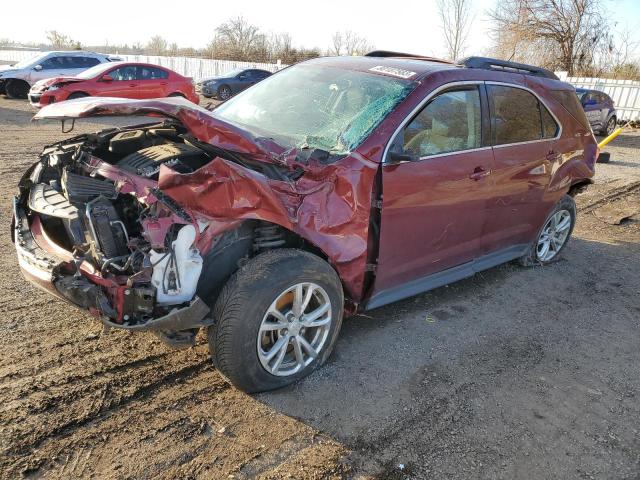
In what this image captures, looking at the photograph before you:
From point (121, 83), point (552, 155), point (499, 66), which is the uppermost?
point (499, 66)

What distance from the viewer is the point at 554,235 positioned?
560 centimetres

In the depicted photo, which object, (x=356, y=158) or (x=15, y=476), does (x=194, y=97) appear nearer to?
(x=356, y=158)

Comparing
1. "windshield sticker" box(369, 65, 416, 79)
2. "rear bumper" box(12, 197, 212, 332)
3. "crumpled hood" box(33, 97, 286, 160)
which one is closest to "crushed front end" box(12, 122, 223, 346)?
"rear bumper" box(12, 197, 212, 332)

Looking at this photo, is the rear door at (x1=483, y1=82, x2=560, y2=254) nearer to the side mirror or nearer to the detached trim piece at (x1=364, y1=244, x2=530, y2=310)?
the detached trim piece at (x1=364, y1=244, x2=530, y2=310)

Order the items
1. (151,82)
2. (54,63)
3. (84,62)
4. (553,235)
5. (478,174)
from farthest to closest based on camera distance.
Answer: (84,62) < (54,63) < (151,82) < (553,235) < (478,174)

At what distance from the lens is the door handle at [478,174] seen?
391cm

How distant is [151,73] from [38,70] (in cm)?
451

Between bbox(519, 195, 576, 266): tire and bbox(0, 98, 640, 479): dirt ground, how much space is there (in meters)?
0.96

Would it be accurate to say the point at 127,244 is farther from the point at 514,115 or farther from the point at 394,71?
the point at 514,115

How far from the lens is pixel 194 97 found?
1575 centimetres

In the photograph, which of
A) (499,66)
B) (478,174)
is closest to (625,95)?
(499,66)

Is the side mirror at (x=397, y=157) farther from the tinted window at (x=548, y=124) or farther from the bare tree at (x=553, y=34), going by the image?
the bare tree at (x=553, y=34)

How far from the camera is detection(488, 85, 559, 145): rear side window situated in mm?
4164

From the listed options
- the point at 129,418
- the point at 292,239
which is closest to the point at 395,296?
the point at 292,239
